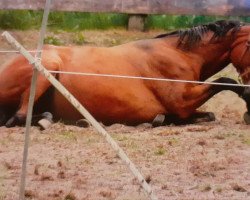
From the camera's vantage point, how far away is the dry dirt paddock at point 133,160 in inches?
253

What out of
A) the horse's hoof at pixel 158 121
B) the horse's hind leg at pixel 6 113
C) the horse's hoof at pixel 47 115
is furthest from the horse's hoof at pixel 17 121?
the horse's hoof at pixel 158 121

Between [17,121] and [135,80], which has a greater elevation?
[135,80]

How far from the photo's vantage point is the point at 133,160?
24.4 feet

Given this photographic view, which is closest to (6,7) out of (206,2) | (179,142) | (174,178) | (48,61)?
(206,2)

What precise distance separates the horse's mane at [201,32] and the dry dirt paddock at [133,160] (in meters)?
0.95

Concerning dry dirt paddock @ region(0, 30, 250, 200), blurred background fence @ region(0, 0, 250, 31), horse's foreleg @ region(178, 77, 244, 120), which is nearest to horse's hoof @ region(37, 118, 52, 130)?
dry dirt paddock @ region(0, 30, 250, 200)

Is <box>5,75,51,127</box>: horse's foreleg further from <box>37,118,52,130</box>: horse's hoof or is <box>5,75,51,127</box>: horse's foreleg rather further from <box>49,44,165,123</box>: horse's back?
<box>37,118,52,130</box>: horse's hoof

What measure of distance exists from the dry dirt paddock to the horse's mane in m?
0.95

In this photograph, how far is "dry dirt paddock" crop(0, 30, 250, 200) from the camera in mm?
6438

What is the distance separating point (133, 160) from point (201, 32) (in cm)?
293

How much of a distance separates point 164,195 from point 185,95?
342 cm

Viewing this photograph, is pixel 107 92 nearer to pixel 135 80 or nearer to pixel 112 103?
pixel 112 103

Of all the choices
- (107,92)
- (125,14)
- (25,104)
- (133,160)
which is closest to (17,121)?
(25,104)

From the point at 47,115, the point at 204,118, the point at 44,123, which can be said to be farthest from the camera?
the point at 204,118
